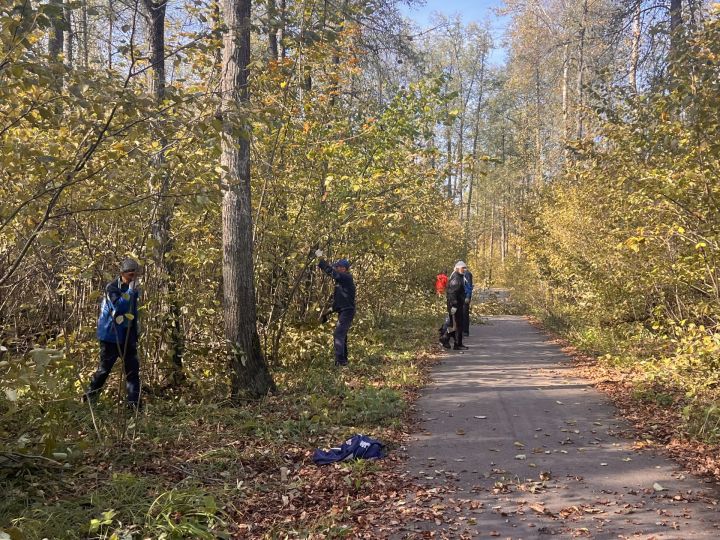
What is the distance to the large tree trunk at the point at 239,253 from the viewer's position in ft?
21.5

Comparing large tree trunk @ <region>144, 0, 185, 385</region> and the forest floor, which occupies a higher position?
large tree trunk @ <region>144, 0, 185, 385</region>

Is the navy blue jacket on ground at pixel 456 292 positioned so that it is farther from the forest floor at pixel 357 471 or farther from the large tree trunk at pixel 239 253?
the large tree trunk at pixel 239 253

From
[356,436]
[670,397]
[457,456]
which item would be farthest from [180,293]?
[670,397]

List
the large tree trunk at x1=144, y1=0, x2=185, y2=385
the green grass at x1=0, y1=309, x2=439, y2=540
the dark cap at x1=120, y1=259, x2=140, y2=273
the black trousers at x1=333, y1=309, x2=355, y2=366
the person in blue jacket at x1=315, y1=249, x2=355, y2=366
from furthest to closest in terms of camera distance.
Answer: the black trousers at x1=333, y1=309, x2=355, y2=366 < the person in blue jacket at x1=315, y1=249, x2=355, y2=366 < the large tree trunk at x1=144, y1=0, x2=185, y2=385 < the dark cap at x1=120, y1=259, x2=140, y2=273 < the green grass at x1=0, y1=309, x2=439, y2=540

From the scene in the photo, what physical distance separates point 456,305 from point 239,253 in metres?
5.75

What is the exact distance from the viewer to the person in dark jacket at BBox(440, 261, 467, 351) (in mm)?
11148

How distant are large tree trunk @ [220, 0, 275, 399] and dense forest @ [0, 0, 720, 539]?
1.0 inches

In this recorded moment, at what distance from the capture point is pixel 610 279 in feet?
33.7

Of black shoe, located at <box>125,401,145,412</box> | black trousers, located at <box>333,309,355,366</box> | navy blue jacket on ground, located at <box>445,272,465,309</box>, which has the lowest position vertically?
black shoe, located at <box>125,401,145,412</box>

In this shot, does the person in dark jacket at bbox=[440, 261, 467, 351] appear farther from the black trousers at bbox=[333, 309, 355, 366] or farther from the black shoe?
the black shoe

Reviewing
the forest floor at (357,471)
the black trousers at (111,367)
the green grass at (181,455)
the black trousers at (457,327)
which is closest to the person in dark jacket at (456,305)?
the black trousers at (457,327)

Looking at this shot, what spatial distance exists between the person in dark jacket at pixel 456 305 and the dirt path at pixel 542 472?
308 cm

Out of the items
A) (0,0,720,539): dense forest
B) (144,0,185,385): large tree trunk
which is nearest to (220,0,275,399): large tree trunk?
(0,0,720,539): dense forest

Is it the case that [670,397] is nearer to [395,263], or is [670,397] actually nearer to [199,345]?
[199,345]
